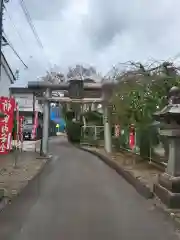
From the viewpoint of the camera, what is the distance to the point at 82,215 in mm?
8000

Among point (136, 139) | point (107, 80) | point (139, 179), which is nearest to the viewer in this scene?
point (139, 179)

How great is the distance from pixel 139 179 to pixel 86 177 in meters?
2.67

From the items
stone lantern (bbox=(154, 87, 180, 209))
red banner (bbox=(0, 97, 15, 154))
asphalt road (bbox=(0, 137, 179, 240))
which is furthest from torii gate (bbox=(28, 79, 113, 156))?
stone lantern (bbox=(154, 87, 180, 209))

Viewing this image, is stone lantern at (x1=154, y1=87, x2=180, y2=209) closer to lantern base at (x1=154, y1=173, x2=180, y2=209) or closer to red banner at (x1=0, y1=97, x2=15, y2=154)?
lantern base at (x1=154, y1=173, x2=180, y2=209)

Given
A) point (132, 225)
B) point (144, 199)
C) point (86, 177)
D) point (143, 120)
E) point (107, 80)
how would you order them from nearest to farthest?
point (132, 225)
point (144, 199)
point (86, 177)
point (143, 120)
point (107, 80)

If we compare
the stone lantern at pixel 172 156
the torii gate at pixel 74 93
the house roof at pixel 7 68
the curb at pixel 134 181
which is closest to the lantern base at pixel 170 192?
the stone lantern at pixel 172 156

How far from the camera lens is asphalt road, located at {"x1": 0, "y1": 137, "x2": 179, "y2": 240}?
6.52 m

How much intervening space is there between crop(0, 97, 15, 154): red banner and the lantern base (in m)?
8.43

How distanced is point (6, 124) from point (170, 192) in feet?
31.5

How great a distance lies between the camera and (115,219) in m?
7.64

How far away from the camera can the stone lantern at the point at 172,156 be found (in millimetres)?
8672

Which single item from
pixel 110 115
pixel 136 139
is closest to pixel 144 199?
pixel 136 139

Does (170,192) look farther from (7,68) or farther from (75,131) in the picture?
(75,131)

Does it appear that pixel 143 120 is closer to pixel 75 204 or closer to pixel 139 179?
pixel 139 179
